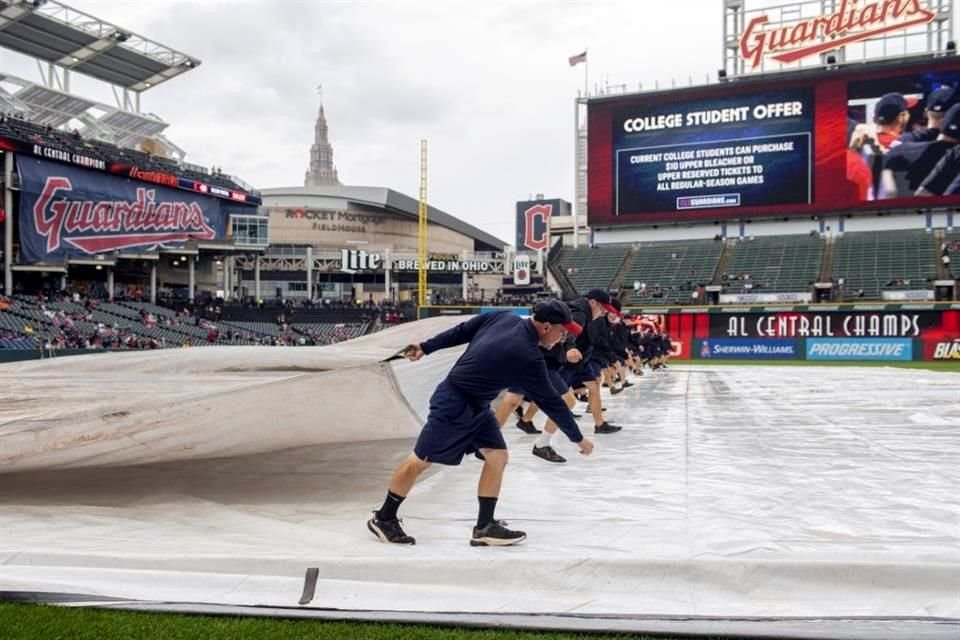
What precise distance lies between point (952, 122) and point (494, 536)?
148ft

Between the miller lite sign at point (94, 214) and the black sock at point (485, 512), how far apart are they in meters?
40.5

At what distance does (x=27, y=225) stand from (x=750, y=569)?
42.7m

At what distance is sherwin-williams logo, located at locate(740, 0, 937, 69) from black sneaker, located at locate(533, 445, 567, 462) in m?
44.2

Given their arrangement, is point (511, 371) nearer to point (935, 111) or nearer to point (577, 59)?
point (935, 111)

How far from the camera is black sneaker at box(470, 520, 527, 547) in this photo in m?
4.74

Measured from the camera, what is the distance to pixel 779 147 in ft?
147

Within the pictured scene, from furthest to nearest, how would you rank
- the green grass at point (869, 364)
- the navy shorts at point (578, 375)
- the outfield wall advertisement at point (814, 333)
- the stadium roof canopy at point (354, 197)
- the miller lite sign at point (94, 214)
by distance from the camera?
the stadium roof canopy at point (354, 197) < the miller lite sign at point (94, 214) < the outfield wall advertisement at point (814, 333) < the green grass at point (869, 364) < the navy shorts at point (578, 375)

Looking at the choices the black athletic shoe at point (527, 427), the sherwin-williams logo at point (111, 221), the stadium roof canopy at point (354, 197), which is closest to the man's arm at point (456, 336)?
the black athletic shoe at point (527, 427)

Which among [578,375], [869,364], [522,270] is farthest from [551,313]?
[522,270]

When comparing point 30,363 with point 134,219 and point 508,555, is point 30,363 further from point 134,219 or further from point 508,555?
point 134,219

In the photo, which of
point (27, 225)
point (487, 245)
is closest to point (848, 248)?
point (27, 225)

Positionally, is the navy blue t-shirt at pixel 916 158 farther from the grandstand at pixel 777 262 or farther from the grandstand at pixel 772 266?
→ the grandstand at pixel 777 262

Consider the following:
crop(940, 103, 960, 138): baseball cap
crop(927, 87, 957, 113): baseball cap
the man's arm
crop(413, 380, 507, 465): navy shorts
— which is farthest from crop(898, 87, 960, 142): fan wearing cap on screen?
crop(413, 380, 507, 465): navy shorts

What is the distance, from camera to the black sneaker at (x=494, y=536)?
4.74m
